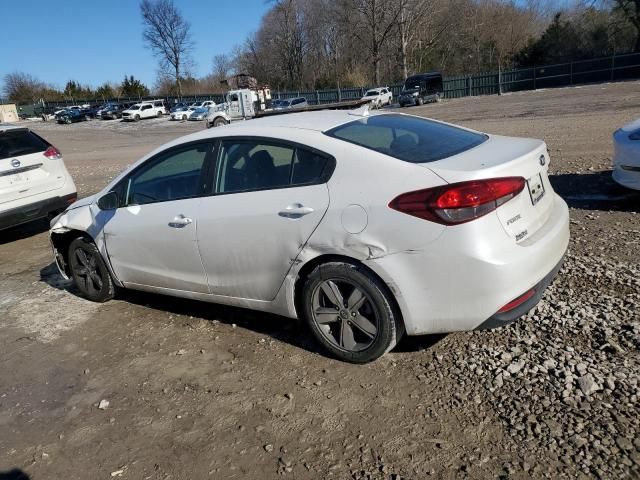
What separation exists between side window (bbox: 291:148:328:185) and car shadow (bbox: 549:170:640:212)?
418cm

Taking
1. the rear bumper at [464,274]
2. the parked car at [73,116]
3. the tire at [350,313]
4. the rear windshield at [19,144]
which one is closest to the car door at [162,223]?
the tire at [350,313]

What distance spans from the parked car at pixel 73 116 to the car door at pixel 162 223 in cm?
6060

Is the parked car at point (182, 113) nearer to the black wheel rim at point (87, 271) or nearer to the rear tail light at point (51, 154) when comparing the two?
the rear tail light at point (51, 154)

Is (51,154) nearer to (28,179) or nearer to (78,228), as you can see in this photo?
(28,179)

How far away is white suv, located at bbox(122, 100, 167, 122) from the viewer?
53.5 m

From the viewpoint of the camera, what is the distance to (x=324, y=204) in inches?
127

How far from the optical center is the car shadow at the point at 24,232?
821 centimetres

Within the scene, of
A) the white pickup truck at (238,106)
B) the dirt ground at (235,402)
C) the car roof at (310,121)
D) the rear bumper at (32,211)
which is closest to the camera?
the dirt ground at (235,402)

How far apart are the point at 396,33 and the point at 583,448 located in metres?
62.5

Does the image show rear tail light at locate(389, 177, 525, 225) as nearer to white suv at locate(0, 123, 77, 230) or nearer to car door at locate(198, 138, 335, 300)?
car door at locate(198, 138, 335, 300)

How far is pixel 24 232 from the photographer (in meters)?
8.59

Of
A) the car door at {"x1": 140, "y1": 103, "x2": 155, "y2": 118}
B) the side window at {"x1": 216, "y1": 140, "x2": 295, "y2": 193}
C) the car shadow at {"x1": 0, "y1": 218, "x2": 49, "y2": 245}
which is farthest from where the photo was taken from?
the car door at {"x1": 140, "y1": 103, "x2": 155, "y2": 118}

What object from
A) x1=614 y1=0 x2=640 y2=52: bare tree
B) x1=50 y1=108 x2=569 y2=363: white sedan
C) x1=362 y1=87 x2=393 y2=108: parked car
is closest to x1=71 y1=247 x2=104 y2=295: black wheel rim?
x1=50 y1=108 x2=569 y2=363: white sedan

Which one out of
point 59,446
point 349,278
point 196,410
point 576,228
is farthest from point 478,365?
point 576,228
